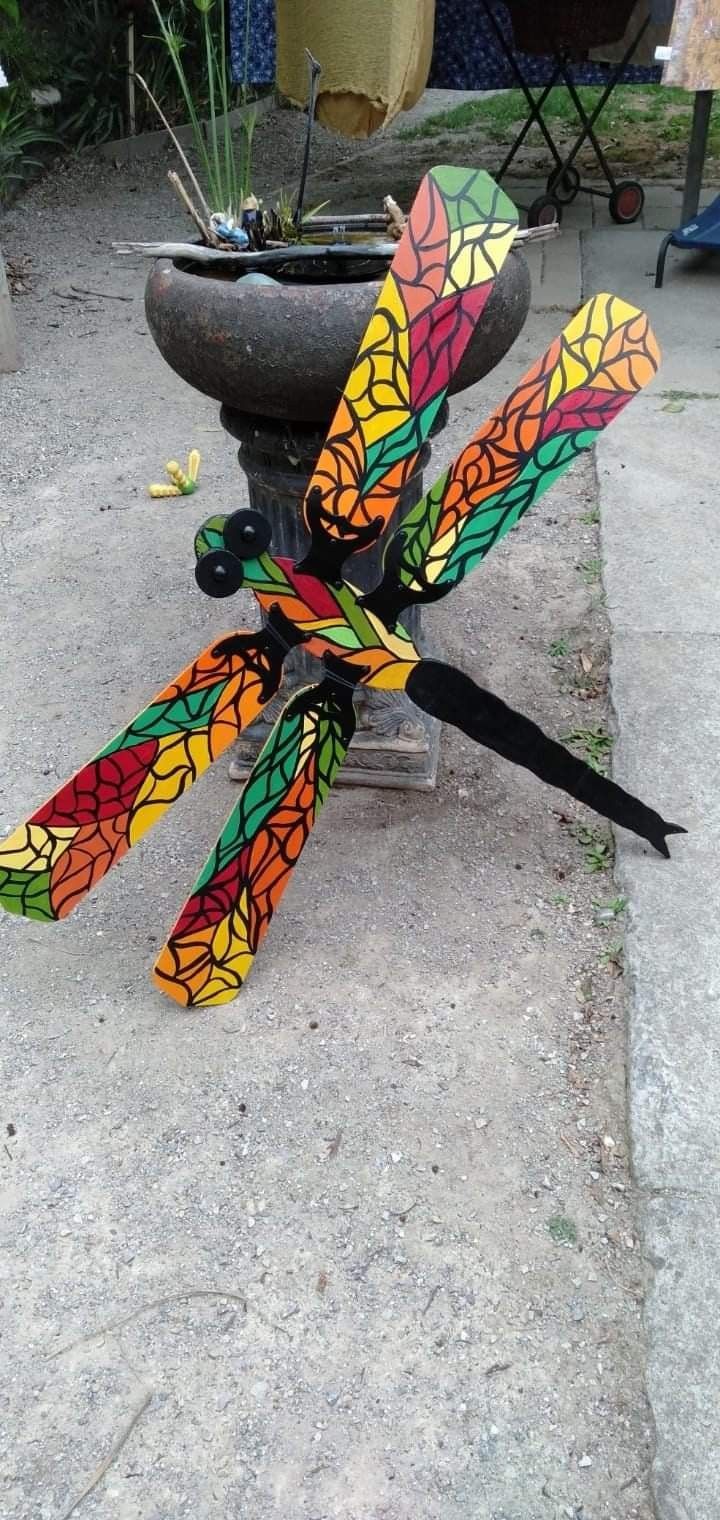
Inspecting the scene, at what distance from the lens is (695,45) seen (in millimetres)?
4047

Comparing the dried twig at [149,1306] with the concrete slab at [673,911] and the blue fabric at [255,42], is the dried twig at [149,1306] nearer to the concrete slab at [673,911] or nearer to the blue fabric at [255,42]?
the concrete slab at [673,911]

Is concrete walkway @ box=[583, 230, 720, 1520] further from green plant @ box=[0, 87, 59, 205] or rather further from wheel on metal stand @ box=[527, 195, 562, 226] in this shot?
green plant @ box=[0, 87, 59, 205]

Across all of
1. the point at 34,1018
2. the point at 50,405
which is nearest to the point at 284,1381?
the point at 34,1018

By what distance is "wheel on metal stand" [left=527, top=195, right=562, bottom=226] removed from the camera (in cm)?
544

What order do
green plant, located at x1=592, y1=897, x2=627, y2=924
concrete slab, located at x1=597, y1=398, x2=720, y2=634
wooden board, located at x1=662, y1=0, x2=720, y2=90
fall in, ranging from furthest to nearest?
wooden board, located at x1=662, y1=0, x2=720, y2=90 < concrete slab, located at x1=597, y1=398, x2=720, y2=634 < green plant, located at x1=592, y1=897, x2=627, y2=924

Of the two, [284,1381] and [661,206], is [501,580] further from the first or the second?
[661,206]

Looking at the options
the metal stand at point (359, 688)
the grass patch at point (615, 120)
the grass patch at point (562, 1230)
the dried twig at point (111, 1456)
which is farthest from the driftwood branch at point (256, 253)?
the grass patch at point (615, 120)

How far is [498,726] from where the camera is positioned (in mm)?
1934

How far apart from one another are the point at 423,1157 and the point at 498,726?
2.29 ft

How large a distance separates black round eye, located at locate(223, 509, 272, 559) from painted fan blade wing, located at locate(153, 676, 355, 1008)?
26 centimetres

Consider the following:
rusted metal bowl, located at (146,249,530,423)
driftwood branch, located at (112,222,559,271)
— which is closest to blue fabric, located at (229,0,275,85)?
driftwood branch, located at (112,222,559,271)

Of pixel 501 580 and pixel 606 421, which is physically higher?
pixel 606 421

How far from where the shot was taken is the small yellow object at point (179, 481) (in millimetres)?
3600

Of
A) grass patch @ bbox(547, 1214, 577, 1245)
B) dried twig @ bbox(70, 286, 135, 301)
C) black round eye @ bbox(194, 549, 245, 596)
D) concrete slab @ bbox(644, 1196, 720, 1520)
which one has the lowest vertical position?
grass patch @ bbox(547, 1214, 577, 1245)
